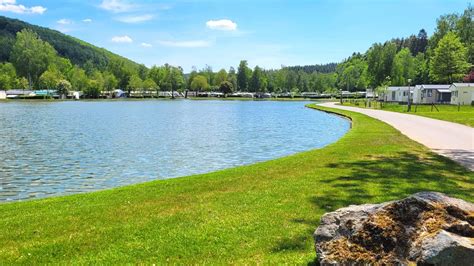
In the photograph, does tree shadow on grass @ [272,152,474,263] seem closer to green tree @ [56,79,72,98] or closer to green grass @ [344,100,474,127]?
green grass @ [344,100,474,127]

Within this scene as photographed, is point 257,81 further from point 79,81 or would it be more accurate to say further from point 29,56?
point 29,56

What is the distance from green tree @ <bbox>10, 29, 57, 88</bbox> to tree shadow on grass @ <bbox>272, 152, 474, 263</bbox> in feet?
551

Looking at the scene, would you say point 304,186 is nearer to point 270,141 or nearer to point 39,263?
point 39,263

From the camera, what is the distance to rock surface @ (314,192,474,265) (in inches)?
162

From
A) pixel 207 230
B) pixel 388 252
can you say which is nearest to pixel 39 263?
pixel 207 230

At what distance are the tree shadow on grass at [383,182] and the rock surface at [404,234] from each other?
5.46 feet

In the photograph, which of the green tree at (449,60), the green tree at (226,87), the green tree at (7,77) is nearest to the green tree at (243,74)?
the green tree at (226,87)

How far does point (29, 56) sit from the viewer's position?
6127 inches

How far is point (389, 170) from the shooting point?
43.8 feet

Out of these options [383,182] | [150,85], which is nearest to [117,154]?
[383,182]

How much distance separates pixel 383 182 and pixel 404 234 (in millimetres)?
7092

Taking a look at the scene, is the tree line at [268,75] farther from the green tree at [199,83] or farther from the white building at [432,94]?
the white building at [432,94]

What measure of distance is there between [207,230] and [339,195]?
3.97 metres

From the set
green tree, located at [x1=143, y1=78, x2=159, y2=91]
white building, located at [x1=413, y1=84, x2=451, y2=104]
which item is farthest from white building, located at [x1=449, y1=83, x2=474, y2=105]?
green tree, located at [x1=143, y1=78, x2=159, y2=91]
